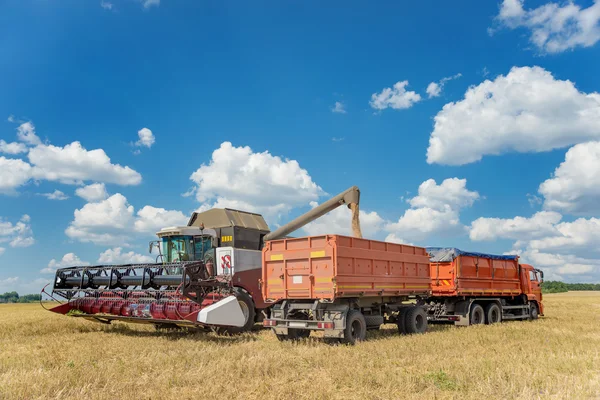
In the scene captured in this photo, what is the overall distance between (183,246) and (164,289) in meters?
2.73

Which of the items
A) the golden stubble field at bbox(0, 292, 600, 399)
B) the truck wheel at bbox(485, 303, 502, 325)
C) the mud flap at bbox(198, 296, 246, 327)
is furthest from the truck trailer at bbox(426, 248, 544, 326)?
the mud flap at bbox(198, 296, 246, 327)

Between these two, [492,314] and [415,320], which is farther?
[492,314]

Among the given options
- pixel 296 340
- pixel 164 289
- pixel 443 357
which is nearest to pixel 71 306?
pixel 164 289

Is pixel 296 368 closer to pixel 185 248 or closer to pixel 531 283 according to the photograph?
pixel 185 248

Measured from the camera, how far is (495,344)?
1141 cm

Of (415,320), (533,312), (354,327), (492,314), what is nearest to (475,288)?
(492,314)

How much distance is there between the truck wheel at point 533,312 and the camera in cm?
2102

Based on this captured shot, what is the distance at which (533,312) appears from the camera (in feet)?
69.5

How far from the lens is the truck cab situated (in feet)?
68.5

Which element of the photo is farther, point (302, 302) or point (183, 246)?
→ point (183, 246)

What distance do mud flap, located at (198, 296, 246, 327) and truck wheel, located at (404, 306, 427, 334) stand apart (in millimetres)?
4627

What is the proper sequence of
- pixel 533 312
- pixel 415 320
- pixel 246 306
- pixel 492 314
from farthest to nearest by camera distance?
pixel 533 312, pixel 492 314, pixel 415 320, pixel 246 306

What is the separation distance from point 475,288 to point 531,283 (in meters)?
5.11

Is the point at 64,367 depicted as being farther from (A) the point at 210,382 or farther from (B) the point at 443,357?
(B) the point at 443,357
